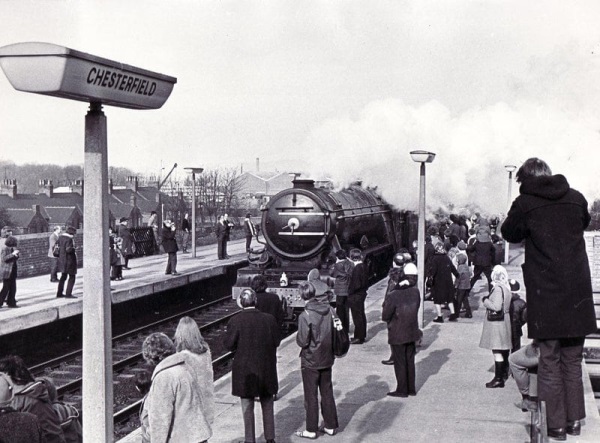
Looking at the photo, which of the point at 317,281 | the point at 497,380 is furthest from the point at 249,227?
the point at 497,380

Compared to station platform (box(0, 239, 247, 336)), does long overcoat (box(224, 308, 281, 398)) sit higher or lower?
higher

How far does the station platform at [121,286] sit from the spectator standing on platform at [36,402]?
794 cm

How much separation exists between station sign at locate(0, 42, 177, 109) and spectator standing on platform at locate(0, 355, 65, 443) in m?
2.24

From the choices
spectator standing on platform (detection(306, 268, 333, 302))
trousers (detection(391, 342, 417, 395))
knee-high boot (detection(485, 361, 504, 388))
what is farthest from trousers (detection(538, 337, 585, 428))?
spectator standing on platform (detection(306, 268, 333, 302))

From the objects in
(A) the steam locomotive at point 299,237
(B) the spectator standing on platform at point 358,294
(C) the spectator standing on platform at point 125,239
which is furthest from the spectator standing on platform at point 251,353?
(C) the spectator standing on platform at point 125,239

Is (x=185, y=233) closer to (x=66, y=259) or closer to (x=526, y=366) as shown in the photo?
(x=66, y=259)

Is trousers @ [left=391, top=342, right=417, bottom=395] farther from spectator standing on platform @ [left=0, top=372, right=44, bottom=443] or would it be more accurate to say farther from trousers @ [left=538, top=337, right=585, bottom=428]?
spectator standing on platform @ [left=0, top=372, right=44, bottom=443]

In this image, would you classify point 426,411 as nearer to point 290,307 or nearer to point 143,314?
point 290,307

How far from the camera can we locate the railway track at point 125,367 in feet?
29.7

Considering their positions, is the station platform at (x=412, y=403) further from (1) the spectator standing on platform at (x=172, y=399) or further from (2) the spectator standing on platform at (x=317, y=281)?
(1) the spectator standing on platform at (x=172, y=399)

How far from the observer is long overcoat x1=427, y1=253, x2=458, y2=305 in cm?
1238

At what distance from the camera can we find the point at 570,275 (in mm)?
4188

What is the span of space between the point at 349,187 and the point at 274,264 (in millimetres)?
3224

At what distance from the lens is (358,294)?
10.9m
